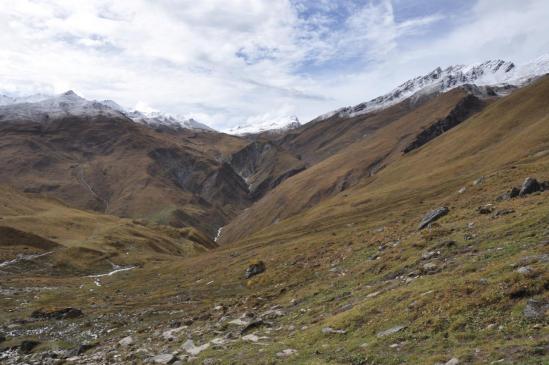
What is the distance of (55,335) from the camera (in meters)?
45.2

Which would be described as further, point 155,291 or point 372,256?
point 155,291

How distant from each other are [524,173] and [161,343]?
5354cm

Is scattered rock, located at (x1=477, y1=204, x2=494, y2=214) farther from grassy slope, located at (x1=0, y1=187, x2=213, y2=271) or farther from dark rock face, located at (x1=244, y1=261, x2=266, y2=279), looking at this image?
grassy slope, located at (x1=0, y1=187, x2=213, y2=271)

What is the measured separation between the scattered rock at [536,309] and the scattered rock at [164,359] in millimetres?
19325

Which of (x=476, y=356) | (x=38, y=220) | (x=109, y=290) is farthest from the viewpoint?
(x=38, y=220)

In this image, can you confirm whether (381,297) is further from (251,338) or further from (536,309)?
(536,309)

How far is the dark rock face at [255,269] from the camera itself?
205 ft

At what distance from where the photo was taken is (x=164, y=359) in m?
28.8

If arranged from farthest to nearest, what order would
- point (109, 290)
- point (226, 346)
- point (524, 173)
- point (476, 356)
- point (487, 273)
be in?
1. point (109, 290)
2. point (524, 173)
3. point (226, 346)
4. point (487, 273)
5. point (476, 356)

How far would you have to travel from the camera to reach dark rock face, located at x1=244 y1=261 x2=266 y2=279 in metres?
62.4

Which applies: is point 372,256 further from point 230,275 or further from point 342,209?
point 342,209

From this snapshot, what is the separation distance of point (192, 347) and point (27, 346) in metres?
19.1

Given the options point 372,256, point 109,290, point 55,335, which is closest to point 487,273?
point 372,256

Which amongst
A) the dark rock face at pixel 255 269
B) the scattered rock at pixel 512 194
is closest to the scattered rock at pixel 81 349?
the dark rock face at pixel 255 269
